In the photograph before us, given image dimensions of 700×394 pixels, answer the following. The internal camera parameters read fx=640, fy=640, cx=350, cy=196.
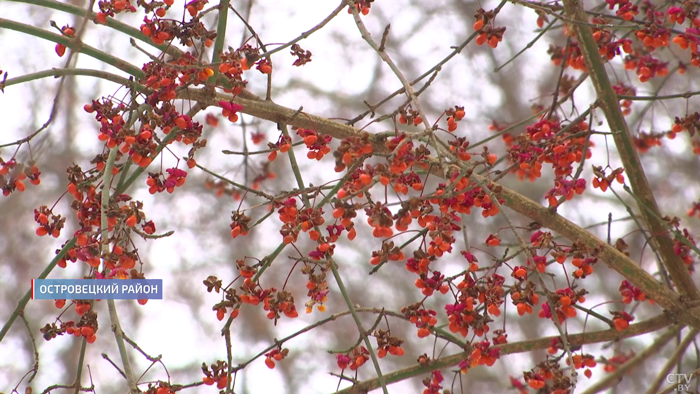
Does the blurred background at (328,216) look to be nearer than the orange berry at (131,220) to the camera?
No

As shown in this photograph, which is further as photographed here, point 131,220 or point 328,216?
point 328,216

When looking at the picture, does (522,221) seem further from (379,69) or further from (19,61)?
(19,61)

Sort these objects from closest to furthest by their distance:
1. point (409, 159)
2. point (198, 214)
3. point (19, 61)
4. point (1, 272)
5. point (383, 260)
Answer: point (409, 159) < point (383, 260) < point (19, 61) < point (1, 272) < point (198, 214)

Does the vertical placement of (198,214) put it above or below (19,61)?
below

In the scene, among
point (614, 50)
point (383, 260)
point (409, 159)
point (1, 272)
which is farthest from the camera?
point (1, 272)

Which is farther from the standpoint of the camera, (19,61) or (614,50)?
(19,61)

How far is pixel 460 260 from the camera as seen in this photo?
5.93 m

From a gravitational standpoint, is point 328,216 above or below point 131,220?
above

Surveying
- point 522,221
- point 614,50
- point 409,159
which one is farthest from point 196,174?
point 409,159

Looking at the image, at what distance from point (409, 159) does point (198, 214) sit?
4825mm

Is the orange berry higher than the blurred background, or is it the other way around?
the blurred background

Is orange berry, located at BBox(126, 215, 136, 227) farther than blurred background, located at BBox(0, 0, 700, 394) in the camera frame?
No

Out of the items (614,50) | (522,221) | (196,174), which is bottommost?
(614,50)

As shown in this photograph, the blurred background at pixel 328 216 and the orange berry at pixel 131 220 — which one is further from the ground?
the blurred background at pixel 328 216
